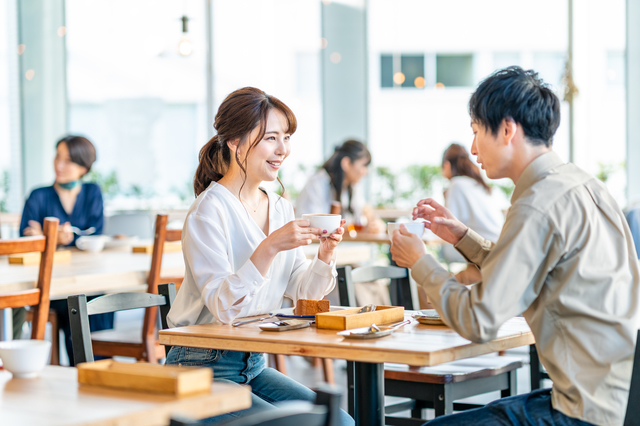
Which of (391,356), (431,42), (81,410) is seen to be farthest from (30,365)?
(431,42)

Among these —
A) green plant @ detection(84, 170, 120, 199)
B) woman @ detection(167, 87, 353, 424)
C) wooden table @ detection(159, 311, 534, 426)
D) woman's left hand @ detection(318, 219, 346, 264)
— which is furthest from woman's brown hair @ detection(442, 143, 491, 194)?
green plant @ detection(84, 170, 120, 199)

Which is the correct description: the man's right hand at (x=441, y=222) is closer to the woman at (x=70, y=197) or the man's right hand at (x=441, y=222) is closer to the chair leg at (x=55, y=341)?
the chair leg at (x=55, y=341)

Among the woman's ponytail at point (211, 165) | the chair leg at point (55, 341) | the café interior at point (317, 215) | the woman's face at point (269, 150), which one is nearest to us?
the café interior at point (317, 215)

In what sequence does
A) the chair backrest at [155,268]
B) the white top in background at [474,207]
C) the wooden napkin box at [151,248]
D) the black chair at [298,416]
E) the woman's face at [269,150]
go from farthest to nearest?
1. the white top in background at [474,207]
2. the wooden napkin box at [151,248]
3. the chair backrest at [155,268]
4. the woman's face at [269,150]
5. the black chair at [298,416]

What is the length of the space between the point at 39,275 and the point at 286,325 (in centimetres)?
137

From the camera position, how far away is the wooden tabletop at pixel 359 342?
151cm

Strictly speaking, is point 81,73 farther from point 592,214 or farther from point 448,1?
point 592,214

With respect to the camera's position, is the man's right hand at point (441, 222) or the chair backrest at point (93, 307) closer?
the chair backrest at point (93, 307)

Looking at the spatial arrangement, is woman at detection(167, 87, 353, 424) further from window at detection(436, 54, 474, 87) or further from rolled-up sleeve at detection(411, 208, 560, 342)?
window at detection(436, 54, 474, 87)

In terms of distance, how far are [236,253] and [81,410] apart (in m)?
0.97

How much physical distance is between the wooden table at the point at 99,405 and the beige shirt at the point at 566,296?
1.82ft

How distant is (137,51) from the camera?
23.8ft

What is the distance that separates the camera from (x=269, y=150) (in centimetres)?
211

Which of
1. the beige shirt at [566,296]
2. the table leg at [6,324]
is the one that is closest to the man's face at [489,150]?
the beige shirt at [566,296]
